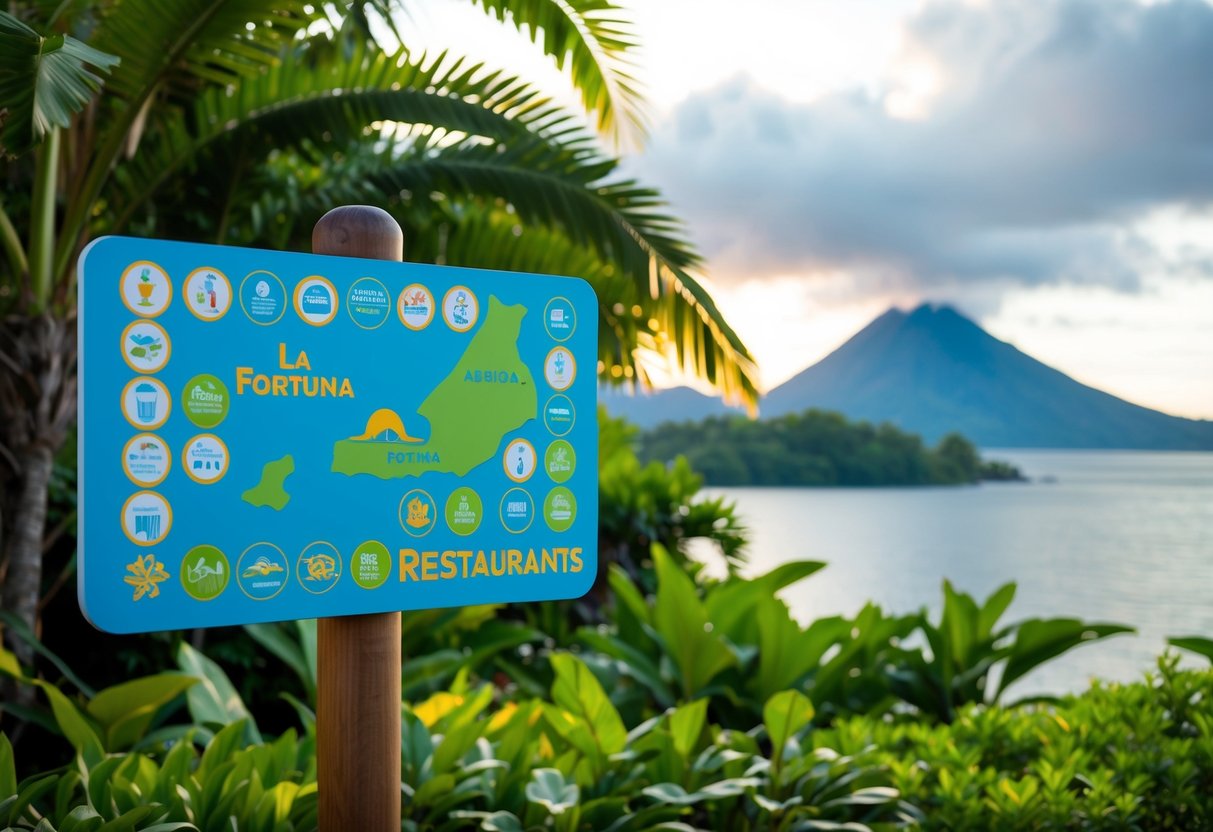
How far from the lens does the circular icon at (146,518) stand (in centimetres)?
162

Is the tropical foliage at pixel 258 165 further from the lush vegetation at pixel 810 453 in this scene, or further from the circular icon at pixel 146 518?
the lush vegetation at pixel 810 453

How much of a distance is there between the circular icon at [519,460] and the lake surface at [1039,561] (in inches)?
95.8

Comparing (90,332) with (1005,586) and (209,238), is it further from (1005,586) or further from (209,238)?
(1005,586)

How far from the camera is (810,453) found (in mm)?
9477

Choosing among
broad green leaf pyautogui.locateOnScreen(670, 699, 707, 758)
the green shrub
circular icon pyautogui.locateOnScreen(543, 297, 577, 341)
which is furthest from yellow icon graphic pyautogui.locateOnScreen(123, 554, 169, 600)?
the green shrub

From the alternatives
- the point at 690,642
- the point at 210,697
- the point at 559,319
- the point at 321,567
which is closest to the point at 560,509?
the point at 559,319

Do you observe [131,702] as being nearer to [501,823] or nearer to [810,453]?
[501,823]

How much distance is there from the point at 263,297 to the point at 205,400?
21 centimetres

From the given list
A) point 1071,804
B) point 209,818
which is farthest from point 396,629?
point 1071,804

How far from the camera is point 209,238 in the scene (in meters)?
4.39

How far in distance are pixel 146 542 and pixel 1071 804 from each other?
2178mm

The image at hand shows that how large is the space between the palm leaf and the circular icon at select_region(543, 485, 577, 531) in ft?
3.62

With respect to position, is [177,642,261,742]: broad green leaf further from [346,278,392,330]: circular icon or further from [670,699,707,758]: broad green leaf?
[346,278,392,330]: circular icon

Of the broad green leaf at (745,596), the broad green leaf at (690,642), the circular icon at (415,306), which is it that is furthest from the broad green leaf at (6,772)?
the broad green leaf at (745,596)
